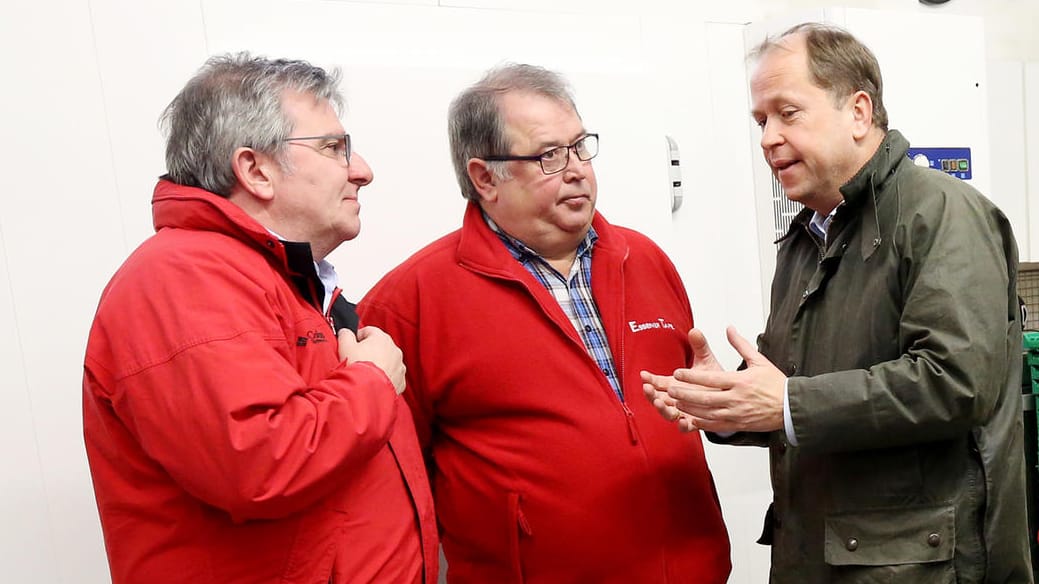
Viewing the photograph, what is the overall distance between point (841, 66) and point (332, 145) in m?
0.92

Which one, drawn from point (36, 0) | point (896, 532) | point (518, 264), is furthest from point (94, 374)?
point (896, 532)

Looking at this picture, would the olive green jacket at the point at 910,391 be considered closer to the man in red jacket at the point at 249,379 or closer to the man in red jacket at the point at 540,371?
the man in red jacket at the point at 540,371

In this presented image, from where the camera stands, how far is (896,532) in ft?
4.92

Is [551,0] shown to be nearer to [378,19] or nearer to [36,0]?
[378,19]

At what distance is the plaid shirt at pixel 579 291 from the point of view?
1.84m

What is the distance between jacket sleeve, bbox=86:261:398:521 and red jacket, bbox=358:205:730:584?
21.5 inches

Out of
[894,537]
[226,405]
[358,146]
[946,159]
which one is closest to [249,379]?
[226,405]

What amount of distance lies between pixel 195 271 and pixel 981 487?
1.28 meters

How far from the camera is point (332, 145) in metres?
1.50

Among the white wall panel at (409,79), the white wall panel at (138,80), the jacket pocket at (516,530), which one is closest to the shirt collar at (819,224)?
the jacket pocket at (516,530)

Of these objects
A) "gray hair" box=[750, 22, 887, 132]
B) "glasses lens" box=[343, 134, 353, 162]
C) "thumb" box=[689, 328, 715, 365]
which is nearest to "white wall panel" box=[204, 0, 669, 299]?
"glasses lens" box=[343, 134, 353, 162]

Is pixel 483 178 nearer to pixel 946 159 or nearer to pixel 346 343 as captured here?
pixel 346 343

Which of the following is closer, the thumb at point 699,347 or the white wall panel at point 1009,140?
the thumb at point 699,347

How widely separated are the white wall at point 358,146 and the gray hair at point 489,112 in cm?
40
